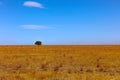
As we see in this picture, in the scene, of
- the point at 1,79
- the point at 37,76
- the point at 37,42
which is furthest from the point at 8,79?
the point at 37,42

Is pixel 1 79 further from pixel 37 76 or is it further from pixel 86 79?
pixel 86 79

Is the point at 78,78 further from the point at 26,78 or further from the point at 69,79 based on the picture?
the point at 26,78

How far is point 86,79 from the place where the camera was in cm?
1474

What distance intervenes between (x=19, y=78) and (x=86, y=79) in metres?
4.11

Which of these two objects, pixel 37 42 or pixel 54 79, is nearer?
pixel 54 79

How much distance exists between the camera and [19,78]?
15.1m

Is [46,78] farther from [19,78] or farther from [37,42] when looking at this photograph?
[37,42]

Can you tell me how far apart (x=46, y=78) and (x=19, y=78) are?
1675 mm

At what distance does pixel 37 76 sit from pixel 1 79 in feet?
7.76

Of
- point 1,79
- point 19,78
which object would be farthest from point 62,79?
point 1,79

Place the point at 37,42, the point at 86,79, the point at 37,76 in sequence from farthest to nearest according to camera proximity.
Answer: the point at 37,42 < the point at 37,76 < the point at 86,79

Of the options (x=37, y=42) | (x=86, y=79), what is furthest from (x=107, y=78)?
(x=37, y=42)

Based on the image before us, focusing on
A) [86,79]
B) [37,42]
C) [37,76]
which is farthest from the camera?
[37,42]

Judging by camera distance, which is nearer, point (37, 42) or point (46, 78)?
point (46, 78)
